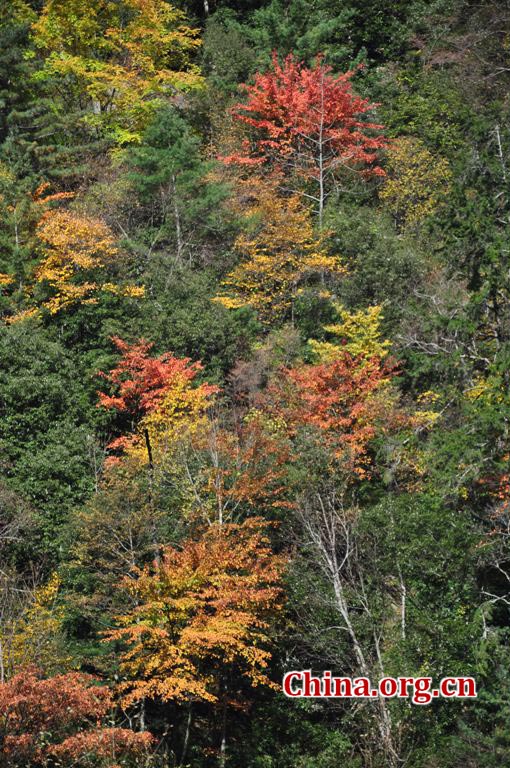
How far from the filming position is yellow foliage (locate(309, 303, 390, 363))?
24.9 meters

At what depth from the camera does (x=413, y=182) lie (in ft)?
107

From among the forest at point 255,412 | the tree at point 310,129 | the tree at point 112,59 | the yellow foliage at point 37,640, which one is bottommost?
the yellow foliage at point 37,640

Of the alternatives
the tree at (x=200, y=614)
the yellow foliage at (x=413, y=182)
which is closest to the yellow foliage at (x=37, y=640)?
the tree at (x=200, y=614)

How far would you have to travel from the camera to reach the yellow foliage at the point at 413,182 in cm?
3209

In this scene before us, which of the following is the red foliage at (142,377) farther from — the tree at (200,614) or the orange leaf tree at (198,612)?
the orange leaf tree at (198,612)

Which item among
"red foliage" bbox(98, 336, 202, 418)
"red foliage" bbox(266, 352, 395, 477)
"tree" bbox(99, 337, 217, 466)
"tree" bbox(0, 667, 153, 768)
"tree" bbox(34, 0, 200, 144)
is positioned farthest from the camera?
"tree" bbox(34, 0, 200, 144)

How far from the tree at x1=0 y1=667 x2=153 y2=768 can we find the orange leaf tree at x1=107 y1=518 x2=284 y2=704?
93 centimetres

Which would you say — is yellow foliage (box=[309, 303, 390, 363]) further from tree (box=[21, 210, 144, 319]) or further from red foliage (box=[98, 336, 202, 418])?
tree (box=[21, 210, 144, 319])

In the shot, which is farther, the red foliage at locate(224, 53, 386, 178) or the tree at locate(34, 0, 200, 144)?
the tree at locate(34, 0, 200, 144)

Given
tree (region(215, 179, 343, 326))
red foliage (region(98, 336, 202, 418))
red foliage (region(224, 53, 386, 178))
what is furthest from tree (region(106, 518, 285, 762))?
red foliage (region(224, 53, 386, 178))

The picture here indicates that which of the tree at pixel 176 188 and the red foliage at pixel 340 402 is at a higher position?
the tree at pixel 176 188

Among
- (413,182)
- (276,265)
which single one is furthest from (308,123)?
(276,265)

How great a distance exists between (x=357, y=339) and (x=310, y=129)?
9896mm

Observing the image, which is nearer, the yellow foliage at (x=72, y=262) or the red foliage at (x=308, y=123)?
the yellow foliage at (x=72, y=262)
